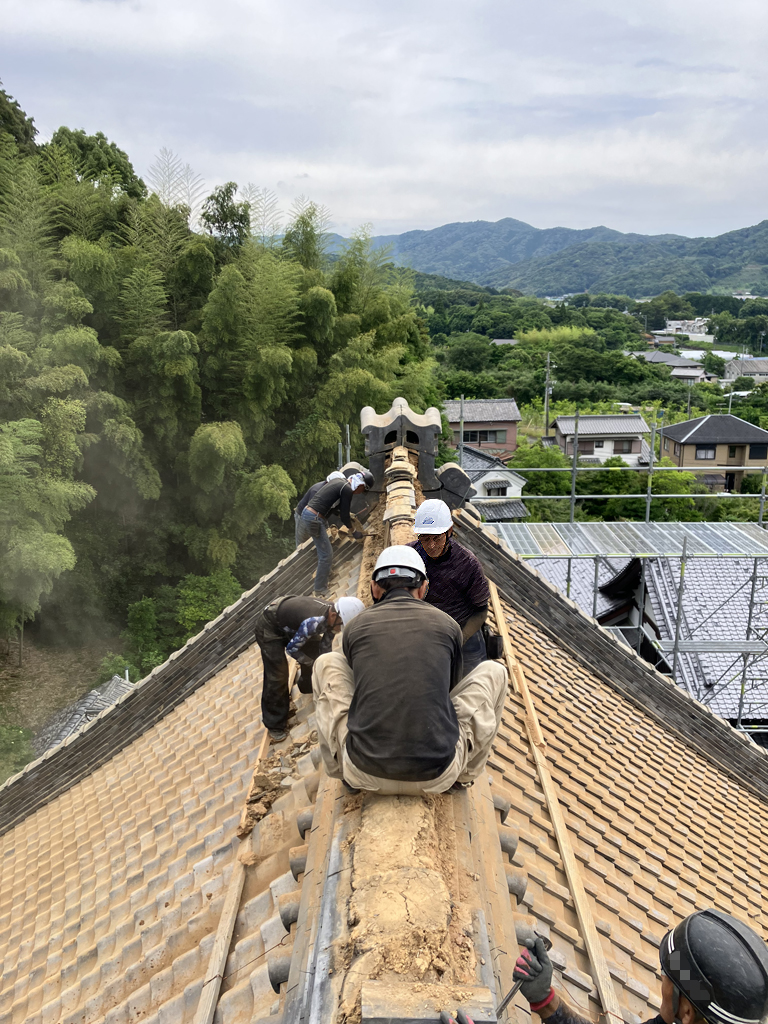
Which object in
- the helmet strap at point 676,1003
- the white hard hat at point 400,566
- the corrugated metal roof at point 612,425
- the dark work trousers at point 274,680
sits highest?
the white hard hat at point 400,566

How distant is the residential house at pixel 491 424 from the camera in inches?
1391

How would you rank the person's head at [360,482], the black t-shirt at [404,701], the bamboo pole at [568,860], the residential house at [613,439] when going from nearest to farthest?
1. the black t-shirt at [404,701]
2. the bamboo pole at [568,860]
3. the person's head at [360,482]
4. the residential house at [613,439]

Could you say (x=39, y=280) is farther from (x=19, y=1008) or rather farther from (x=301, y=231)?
(x=19, y=1008)

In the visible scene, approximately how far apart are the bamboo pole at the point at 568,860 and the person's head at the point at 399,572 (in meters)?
1.35

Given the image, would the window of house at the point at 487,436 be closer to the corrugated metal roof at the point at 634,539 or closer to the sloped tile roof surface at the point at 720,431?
the sloped tile roof surface at the point at 720,431

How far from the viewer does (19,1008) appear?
9.91 feet

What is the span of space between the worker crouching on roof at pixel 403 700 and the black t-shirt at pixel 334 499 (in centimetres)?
339

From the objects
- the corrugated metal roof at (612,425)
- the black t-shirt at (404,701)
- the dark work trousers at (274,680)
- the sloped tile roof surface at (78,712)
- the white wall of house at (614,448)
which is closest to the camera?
the black t-shirt at (404,701)

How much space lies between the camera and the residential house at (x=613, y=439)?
111 ft

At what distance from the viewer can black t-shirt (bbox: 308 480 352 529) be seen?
5.90m

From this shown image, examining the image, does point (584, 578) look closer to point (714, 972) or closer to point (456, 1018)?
point (714, 972)

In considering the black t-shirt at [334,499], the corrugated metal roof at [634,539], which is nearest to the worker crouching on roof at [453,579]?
the black t-shirt at [334,499]

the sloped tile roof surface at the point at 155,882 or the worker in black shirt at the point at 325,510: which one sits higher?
the worker in black shirt at the point at 325,510

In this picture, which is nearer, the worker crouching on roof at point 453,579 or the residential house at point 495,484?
the worker crouching on roof at point 453,579
